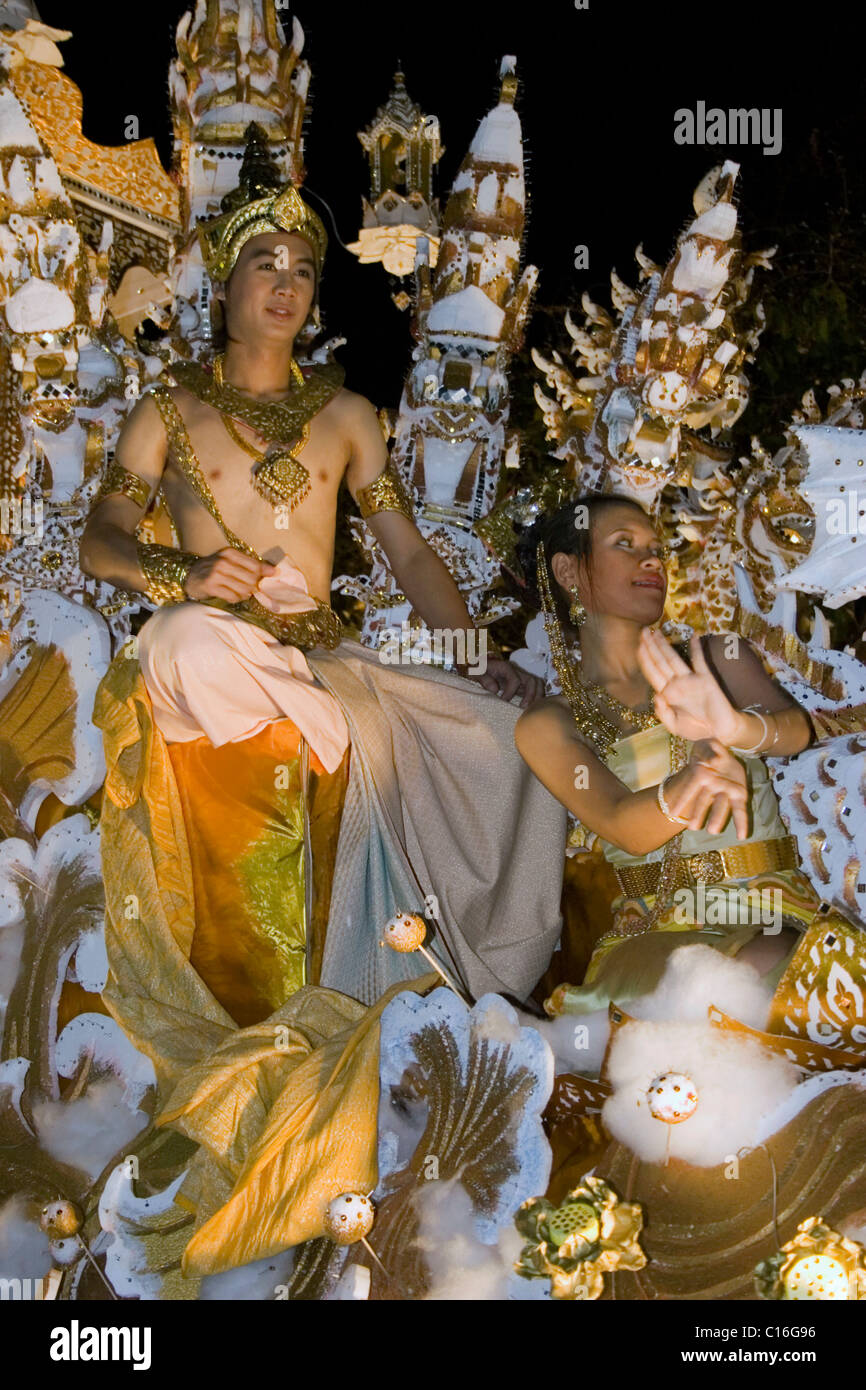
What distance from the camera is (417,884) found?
4875 millimetres

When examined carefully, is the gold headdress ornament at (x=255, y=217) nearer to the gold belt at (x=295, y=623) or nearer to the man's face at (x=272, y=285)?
the man's face at (x=272, y=285)

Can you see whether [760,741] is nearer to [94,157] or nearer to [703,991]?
[703,991]

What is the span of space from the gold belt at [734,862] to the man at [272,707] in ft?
1.38

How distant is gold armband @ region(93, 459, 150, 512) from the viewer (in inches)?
201

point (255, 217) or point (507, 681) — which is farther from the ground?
point (255, 217)

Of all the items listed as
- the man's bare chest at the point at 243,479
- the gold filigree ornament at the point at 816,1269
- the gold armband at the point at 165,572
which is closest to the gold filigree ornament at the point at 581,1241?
the gold filigree ornament at the point at 816,1269

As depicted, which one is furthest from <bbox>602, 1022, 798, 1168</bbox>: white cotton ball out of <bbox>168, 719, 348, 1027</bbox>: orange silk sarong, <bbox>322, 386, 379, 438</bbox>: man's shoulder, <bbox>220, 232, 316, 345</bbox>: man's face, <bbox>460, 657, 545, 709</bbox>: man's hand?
<bbox>220, 232, 316, 345</bbox>: man's face

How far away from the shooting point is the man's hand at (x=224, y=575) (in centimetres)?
468

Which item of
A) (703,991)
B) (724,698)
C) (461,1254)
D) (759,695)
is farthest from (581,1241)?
(759,695)

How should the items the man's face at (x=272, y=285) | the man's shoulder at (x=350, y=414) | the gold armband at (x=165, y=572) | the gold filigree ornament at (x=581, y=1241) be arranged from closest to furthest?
the gold filigree ornament at (x=581, y=1241)
the gold armband at (x=165, y=572)
the man's face at (x=272, y=285)
the man's shoulder at (x=350, y=414)

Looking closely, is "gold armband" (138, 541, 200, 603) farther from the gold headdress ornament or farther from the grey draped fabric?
the gold headdress ornament

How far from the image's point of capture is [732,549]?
557cm

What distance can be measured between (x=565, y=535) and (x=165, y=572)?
953 millimetres

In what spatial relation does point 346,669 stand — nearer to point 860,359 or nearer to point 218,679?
point 218,679
